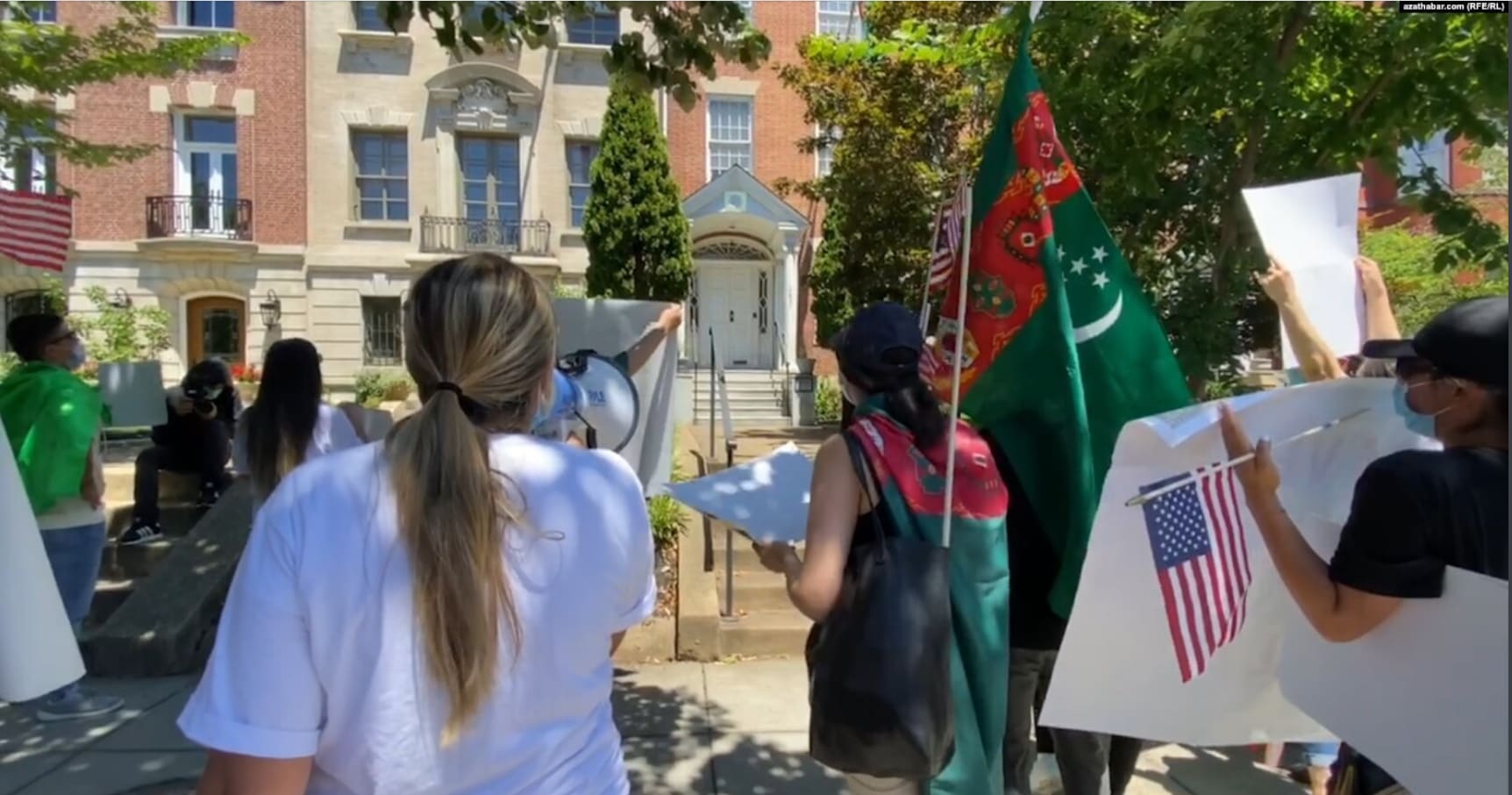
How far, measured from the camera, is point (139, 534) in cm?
675

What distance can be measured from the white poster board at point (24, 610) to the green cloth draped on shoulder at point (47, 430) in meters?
2.84

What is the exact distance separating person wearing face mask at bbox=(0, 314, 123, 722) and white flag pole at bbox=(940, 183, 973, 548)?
3.98m

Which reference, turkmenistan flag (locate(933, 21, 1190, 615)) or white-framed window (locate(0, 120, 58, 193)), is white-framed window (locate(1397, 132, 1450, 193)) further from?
white-framed window (locate(0, 120, 58, 193))

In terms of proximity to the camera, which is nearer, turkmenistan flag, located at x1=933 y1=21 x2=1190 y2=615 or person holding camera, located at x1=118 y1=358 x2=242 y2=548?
turkmenistan flag, located at x1=933 y1=21 x2=1190 y2=615

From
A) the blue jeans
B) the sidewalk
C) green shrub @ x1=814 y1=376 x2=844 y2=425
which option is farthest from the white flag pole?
green shrub @ x1=814 y1=376 x2=844 y2=425

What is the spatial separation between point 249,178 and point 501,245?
17.1 ft

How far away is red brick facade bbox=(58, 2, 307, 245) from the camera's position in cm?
1861

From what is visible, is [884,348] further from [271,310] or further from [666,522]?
[271,310]

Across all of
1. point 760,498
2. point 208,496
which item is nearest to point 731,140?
point 208,496

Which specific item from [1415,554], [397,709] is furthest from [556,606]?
[1415,554]

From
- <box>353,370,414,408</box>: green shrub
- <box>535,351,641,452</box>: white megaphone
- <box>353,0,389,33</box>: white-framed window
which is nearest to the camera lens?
<box>535,351,641,452</box>: white megaphone

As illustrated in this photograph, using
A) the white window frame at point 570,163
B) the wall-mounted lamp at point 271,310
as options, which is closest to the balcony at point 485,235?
the white window frame at point 570,163

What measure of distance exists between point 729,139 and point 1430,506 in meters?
19.0

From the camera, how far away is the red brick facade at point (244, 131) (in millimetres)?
18609
